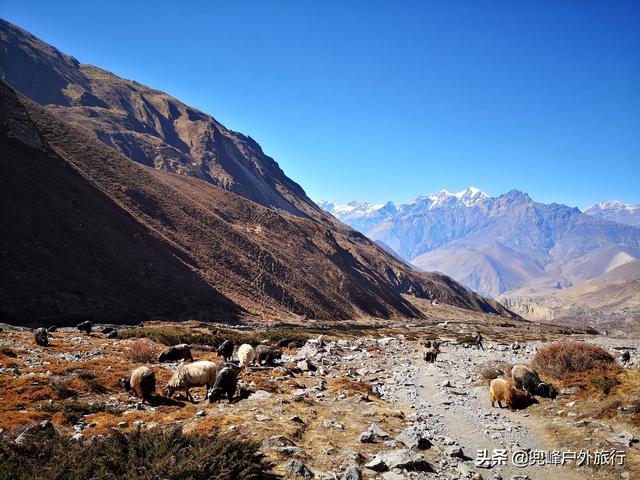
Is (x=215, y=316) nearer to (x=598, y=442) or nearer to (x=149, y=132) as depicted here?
(x=598, y=442)

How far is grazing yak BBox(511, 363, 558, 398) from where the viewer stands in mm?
16344

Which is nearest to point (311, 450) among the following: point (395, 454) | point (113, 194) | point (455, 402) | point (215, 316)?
point (395, 454)

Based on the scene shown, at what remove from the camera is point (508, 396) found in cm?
1572

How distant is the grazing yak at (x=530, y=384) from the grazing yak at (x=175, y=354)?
16.8 metres

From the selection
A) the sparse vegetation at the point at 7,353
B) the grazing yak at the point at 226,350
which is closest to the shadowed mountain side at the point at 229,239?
the sparse vegetation at the point at 7,353

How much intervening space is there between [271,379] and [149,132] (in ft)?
575

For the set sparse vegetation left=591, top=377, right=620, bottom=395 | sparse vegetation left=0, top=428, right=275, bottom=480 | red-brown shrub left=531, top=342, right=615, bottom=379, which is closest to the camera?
sparse vegetation left=0, top=428, right=275, bottom=480

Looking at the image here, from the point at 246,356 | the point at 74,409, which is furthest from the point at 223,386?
the point at 246,356

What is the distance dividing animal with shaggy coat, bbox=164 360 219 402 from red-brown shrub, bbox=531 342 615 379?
1547cm

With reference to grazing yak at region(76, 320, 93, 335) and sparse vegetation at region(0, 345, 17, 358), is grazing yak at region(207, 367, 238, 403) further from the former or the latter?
grazing yak at region(76, 320, 93, 335)

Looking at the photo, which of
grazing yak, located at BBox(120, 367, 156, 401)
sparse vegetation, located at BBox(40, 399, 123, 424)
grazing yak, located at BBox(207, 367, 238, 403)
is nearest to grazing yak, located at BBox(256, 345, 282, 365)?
grazing yak, located at BBox(207, 367, 238, 403)

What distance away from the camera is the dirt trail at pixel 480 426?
10.1 metres

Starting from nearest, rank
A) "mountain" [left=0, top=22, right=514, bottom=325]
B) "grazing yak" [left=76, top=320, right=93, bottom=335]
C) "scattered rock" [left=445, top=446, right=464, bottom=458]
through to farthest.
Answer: "scattered rock" [left=445, top=446, right=464, bottom=458]
"grazing yak" [left=76, top=320, right=93, bottom=335]
"mountain" [left=0, top=22, right=514, bottom=325]

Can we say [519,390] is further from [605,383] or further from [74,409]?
[74,409]
